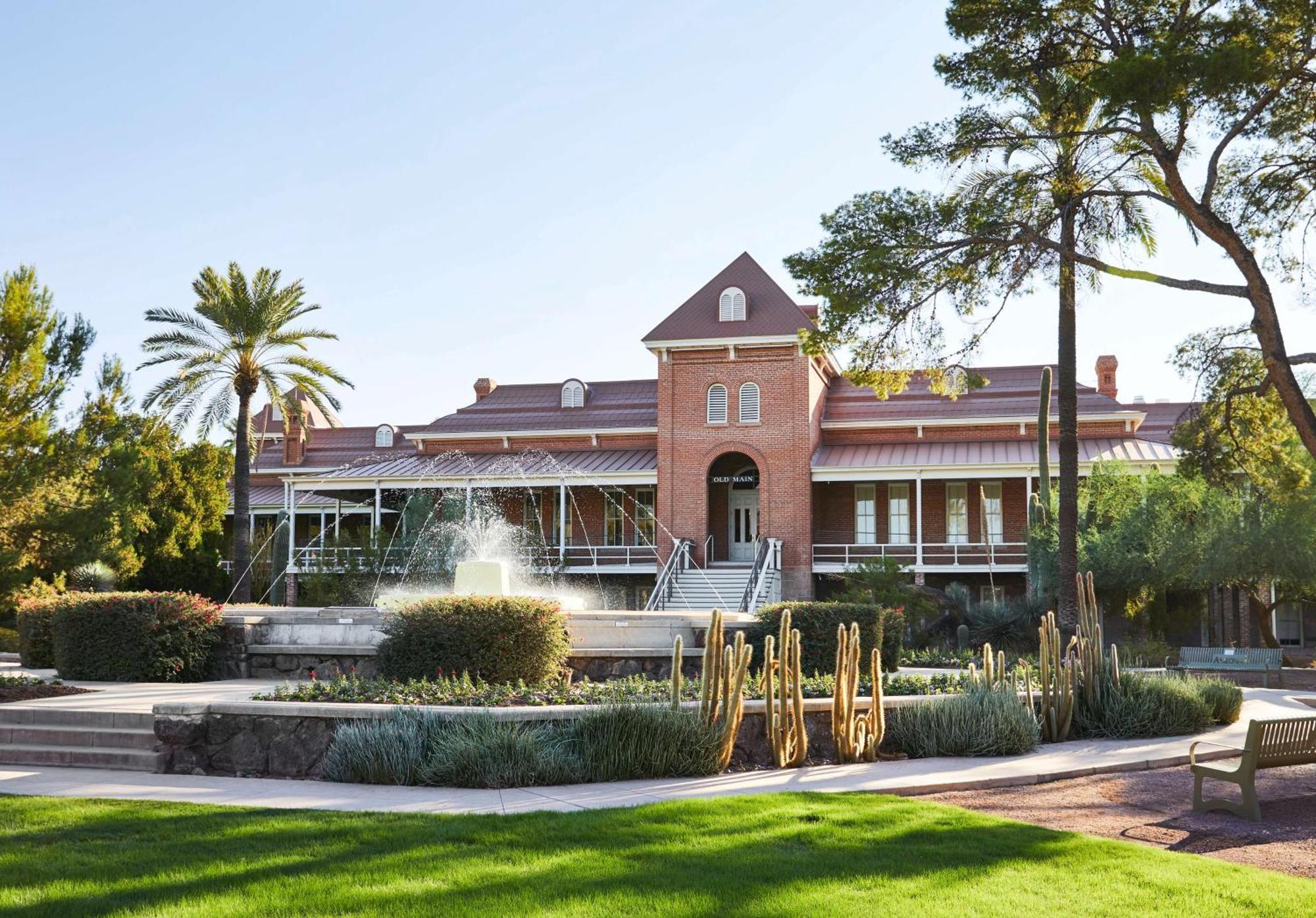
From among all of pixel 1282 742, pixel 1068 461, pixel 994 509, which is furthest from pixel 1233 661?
pixel 1282 742

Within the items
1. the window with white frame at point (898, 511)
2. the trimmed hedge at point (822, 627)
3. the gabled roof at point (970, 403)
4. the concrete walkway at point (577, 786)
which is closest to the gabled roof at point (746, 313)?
the gabled roof at point (970, 403)

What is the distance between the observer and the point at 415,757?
31.4ft

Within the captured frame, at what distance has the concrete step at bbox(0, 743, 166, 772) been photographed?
10117mm

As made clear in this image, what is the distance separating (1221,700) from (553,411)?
92.4 ft

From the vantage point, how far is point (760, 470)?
34.3 metres

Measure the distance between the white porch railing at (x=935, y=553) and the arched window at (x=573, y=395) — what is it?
33.4 ft

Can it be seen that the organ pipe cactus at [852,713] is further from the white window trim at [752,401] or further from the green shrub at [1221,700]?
the white window trim at [752,401]

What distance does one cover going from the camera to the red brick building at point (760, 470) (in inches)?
1316

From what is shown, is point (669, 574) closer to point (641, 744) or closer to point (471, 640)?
point (471, 640)

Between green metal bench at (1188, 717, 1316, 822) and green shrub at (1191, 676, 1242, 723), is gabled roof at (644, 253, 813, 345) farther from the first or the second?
green metal bench at (1188, 717, 1316, 822)

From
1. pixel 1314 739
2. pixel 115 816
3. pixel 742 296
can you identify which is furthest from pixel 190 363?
pixel 1314 739

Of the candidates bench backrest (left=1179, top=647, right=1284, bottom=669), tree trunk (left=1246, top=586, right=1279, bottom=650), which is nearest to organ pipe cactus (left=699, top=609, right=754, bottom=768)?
bench backrest (left=1179, top=647, right=1284, bottom=669)

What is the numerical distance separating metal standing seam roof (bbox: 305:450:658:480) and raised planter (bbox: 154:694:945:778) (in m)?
23.9

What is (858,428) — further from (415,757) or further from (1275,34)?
(415,757)
